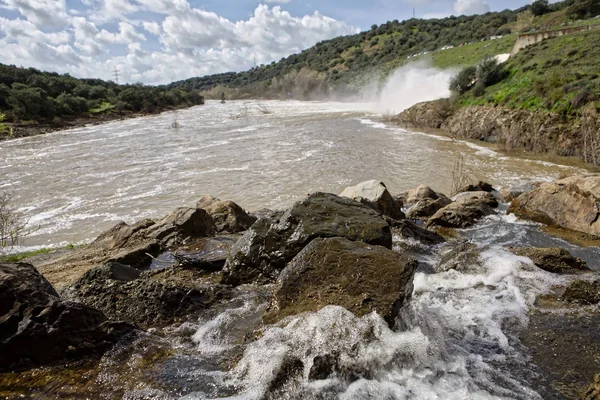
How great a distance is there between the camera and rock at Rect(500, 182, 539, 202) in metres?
13.5

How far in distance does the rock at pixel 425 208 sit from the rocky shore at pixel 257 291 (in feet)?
8.09

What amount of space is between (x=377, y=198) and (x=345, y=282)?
628 centimetres

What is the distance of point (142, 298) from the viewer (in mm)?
5578

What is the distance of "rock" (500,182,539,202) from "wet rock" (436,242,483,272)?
657 cm

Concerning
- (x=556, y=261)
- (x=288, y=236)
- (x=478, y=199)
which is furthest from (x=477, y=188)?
(x=288, y=236)

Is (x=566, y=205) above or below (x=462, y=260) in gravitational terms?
above

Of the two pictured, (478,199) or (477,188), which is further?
(477,188)

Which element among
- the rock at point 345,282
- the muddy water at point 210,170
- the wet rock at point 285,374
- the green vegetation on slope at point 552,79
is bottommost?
the muddy water at point 210,170

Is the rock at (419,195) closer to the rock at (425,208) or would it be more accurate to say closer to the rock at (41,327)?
the rock at (425,208)

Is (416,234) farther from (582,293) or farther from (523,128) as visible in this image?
(523,128)

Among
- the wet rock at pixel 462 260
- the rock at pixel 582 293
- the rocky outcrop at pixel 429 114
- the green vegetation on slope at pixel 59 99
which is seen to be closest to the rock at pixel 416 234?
the wet rock at pixel 462 260

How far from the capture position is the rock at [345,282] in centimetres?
479

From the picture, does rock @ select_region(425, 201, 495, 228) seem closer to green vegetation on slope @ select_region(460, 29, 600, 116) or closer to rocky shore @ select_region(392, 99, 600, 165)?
rocky shore @ select_region(392, 99, 600, 165)

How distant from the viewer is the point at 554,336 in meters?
4.96
